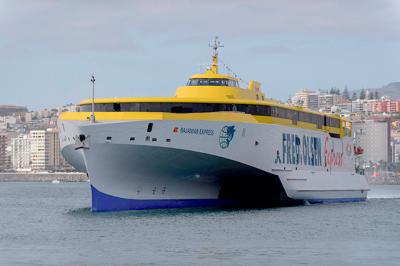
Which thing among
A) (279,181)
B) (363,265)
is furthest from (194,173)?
(363,265)

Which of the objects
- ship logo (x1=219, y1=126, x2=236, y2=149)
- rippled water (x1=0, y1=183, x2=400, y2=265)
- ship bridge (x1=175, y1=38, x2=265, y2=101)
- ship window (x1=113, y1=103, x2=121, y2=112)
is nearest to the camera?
rippled water (x1=0, y1=183, x2=400, y2=265)

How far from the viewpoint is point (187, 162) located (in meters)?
56.1

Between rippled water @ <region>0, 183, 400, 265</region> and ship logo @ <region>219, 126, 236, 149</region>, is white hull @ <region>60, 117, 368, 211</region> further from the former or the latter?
rippled water @ <region>0, 183, 400, 265</region>

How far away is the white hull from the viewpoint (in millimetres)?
54094

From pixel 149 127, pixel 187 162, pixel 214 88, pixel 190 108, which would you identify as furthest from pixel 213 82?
pixel 149 127

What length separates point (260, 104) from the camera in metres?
60.7

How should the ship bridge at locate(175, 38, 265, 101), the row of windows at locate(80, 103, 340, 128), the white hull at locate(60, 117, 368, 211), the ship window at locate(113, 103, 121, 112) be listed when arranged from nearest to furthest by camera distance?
the white hull at locate(60, 117, 368, 211) → the row of windows at locate(80, 103, 340, 128) → the ship window at locate(113, 103, 121, 112) → the ship bridge at locate(175, 38, 265, 101)

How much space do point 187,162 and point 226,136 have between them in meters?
2.33

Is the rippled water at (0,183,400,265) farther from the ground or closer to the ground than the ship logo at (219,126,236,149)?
closer to the ground

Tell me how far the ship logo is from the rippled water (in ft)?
10.6

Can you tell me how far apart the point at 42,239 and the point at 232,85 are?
20.1 m

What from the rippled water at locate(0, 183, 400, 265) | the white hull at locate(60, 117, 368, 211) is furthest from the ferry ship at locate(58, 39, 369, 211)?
the rippled water at locate(0, 183, 400, 265)

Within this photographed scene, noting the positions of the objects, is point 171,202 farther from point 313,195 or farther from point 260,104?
point 313,195

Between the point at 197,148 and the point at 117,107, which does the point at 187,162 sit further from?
the point at 117,107
